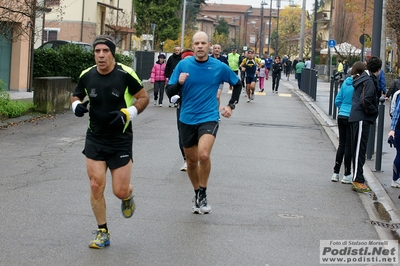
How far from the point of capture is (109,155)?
6629 mm

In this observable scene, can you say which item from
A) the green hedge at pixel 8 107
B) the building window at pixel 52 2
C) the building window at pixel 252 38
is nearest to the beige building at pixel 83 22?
the building window at pixel 52 2

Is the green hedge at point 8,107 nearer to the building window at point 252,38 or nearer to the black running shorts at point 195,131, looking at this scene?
the black running shorts at point 195,131

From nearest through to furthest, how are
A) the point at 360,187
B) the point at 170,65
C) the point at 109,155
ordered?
the point at 109,155, the point at 360,187, the point at 170,65

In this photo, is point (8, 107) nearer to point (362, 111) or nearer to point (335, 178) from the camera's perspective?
point (335, 178)

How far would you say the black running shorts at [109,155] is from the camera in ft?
21.7

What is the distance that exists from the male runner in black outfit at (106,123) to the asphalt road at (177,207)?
48 cm

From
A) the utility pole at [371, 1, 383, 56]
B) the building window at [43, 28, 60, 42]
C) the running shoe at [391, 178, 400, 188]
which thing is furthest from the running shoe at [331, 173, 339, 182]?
the building window at [43, 28, 60, 42]

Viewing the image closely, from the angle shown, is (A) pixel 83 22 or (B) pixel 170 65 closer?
(B) pixel 170 65

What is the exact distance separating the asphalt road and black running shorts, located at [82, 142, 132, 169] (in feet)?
2.44

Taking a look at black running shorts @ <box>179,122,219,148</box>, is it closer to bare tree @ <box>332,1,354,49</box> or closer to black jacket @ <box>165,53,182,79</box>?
black jacket @ <box>165,53,182,79</box>

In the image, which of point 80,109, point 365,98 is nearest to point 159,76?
point 365,98

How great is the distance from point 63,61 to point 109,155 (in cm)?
2005

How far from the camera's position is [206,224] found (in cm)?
766

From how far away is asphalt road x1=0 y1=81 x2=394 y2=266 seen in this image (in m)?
6.48
